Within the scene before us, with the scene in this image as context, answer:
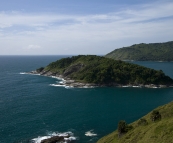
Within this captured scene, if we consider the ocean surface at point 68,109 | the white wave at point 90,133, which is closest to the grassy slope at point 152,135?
the white wave at point 90,133

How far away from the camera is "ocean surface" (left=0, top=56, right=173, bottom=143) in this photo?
85.3 metres

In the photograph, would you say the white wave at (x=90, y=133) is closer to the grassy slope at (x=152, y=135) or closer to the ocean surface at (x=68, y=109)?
the ocean surface at (x=68, y=109)

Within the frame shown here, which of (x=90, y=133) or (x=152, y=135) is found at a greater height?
(x=152, y=135)

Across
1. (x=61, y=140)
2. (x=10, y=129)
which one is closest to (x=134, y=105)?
(x=61, y=140)

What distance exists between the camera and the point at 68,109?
376 feet

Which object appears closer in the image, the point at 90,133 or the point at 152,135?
the point at 152,135

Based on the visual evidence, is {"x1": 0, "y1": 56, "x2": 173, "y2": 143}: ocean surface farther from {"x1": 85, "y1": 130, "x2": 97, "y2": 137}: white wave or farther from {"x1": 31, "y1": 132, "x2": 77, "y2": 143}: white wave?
{"x1": 31, "y1": 132, "x2": 77, "y2": 143}: white wave

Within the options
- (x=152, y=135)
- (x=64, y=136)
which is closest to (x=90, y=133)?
(x=64, y=136)

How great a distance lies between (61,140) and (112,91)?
92.1 m

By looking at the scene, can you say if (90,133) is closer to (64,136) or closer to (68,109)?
(64,136)

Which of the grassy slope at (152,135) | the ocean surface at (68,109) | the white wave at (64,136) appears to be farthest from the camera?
the ocean surface at (68,109)

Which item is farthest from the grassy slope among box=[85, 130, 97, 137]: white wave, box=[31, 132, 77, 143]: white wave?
box=[31, 132, 77, 143]: white wave

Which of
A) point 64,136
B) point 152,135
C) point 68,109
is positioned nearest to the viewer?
point 152,135

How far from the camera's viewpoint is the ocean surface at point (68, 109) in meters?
85.3
